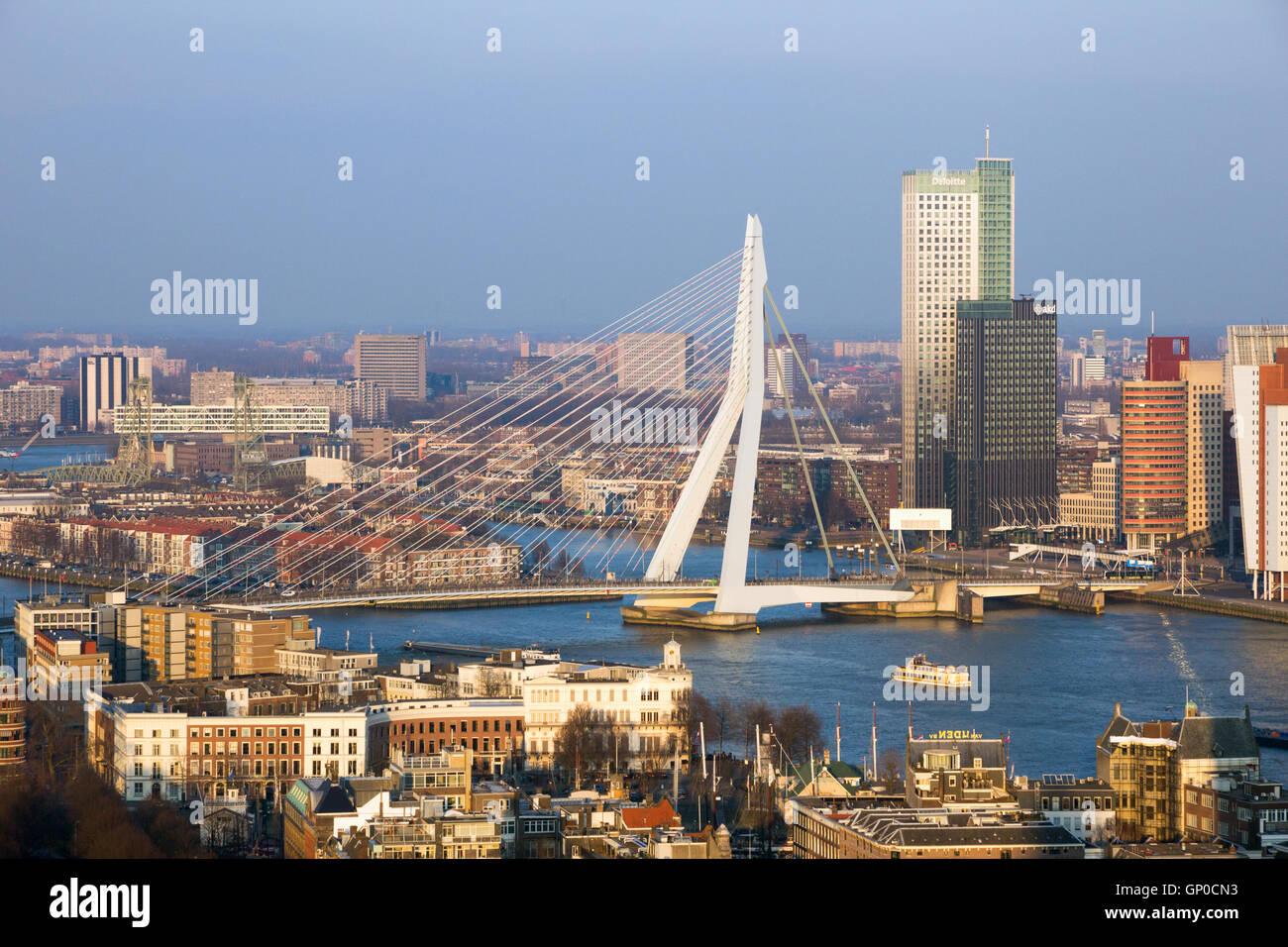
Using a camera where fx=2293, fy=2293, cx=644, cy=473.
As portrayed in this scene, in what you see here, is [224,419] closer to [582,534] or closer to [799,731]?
[582,534]

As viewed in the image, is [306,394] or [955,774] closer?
[955,774]

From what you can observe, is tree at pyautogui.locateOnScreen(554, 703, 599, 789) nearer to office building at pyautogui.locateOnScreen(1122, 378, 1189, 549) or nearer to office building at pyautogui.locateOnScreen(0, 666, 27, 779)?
office building at pyautogui.locateOnScreen(0, 666, 27, 779)

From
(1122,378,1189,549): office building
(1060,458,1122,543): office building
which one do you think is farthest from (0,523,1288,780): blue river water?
(1060,458,1122,543): office building

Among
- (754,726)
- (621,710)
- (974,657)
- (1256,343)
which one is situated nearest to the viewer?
(754,726)

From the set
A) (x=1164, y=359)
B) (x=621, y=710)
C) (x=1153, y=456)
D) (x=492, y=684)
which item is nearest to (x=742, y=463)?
(x=492, y=684)

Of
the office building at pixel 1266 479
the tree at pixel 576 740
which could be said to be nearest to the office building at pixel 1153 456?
the office building at pixel 1266 479

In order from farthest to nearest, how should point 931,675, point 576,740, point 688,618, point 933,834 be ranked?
1. point 688,618
2. point 931,675
3. point 576,740
4. point 933,834
